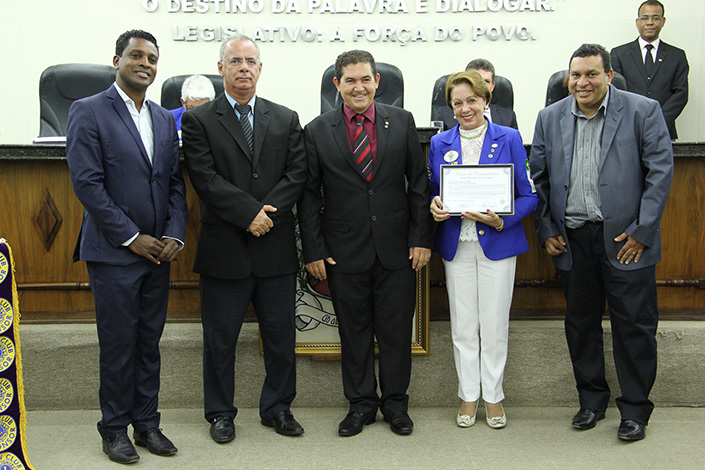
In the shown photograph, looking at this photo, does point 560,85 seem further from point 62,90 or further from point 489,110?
point 62,90

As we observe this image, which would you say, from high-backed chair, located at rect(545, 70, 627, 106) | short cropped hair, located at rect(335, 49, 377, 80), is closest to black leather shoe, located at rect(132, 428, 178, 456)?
short cropped hair, located at rect(335, 49, 377, 80)

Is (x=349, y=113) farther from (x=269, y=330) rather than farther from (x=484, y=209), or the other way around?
(x=269, y=330)

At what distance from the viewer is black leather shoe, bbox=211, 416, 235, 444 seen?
2695mm

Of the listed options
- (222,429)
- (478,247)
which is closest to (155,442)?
(222,429)

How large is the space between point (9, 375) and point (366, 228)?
4.70ft

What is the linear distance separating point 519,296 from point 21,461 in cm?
227

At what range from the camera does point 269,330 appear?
2.76 metres

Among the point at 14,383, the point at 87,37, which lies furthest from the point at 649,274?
the point at 87,37

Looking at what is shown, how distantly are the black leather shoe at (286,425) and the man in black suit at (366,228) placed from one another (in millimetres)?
188

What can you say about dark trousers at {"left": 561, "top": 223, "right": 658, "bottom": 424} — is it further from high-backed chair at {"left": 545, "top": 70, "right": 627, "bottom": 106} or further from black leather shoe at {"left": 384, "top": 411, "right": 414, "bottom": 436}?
high-backed chair at {"left": 545, "top": 70, "right": 627, "bottom": 106}

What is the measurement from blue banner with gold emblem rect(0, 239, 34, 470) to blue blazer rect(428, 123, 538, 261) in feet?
5.55

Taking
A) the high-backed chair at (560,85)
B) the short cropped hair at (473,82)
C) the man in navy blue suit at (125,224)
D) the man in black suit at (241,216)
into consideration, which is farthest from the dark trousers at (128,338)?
the high-backed chair at (560,85)

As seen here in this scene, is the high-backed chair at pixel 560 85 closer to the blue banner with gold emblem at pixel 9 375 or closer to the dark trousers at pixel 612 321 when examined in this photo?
the dark trousers at pixel 612 321

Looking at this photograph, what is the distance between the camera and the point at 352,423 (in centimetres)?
277
